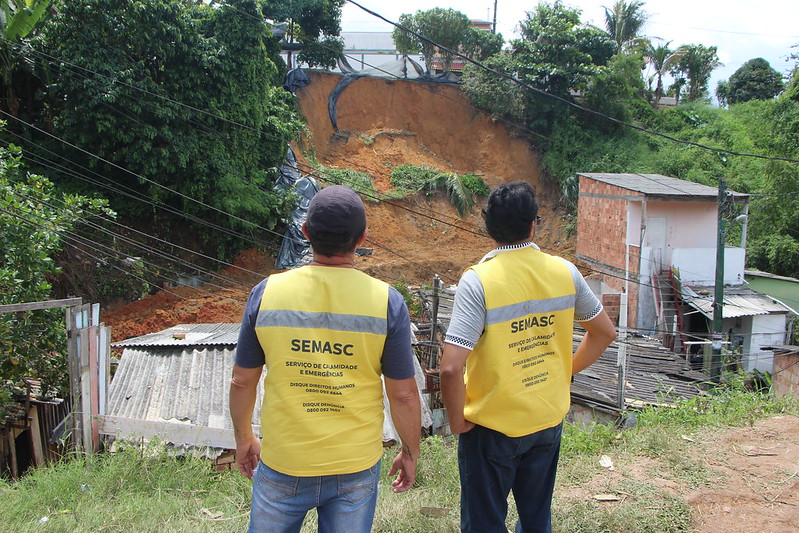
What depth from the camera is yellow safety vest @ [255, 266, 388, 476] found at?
1837 mm

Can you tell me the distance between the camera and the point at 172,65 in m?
14.6

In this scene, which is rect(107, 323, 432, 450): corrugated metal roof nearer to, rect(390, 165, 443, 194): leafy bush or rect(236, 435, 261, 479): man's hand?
rect(236, 435, 261, 479): man's hand

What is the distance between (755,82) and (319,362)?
34.8 m

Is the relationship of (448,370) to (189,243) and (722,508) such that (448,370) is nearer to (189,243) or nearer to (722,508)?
(722,508)

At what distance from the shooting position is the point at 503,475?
225 centimetres

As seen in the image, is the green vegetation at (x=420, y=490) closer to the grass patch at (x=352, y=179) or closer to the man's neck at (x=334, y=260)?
the man's neck at (x=334, y=260)

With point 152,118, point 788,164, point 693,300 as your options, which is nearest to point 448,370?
point 152,118

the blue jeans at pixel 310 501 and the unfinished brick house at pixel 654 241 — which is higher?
the blue jeans at pixel 310 501

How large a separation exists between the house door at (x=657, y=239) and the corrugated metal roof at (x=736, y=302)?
94cm

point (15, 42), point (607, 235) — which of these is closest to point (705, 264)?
point (607, 235)

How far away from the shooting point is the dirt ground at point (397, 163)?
15.0 metres

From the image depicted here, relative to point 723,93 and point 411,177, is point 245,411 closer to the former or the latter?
point 411,177

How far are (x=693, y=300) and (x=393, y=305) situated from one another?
51.6 feet

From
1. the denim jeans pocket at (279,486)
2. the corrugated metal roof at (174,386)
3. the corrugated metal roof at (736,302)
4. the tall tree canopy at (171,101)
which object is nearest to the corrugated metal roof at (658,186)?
the corrugated metal roof at (736,302)
